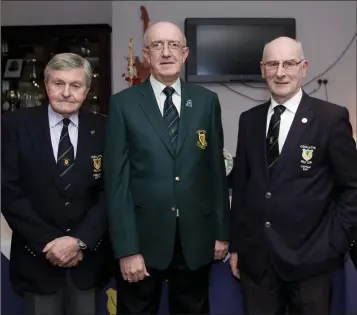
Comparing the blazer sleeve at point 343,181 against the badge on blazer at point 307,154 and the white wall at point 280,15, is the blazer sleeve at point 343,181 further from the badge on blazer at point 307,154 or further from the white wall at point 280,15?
the white wall at point 280,15

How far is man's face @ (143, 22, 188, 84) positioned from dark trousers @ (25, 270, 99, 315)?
2.47 feet

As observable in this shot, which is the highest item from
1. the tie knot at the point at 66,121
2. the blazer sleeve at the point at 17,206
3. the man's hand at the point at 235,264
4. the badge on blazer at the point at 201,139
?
the tie knot at the point at 66,121

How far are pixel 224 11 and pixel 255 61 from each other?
0.57m

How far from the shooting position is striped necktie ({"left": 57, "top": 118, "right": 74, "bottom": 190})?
1699 millimetres

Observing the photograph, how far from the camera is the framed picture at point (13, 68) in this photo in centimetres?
500

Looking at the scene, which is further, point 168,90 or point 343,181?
point 168,90

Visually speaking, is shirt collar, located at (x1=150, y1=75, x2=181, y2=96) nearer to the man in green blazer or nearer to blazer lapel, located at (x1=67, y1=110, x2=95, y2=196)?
the man in green blazer

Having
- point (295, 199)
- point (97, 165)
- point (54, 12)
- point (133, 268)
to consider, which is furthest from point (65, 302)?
point (54, 12)

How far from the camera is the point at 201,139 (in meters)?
1.73

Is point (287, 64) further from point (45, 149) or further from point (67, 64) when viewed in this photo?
point (45, 149)

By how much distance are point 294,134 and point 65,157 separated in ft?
2.53

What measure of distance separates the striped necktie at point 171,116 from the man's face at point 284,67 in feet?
1.12

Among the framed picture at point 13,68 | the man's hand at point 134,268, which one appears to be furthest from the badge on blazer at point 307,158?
the framed picture at point 13,68

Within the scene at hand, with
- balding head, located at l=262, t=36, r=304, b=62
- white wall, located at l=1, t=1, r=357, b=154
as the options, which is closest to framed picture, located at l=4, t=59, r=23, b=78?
white wall, located at l=1, t=1, r=357, b=154
